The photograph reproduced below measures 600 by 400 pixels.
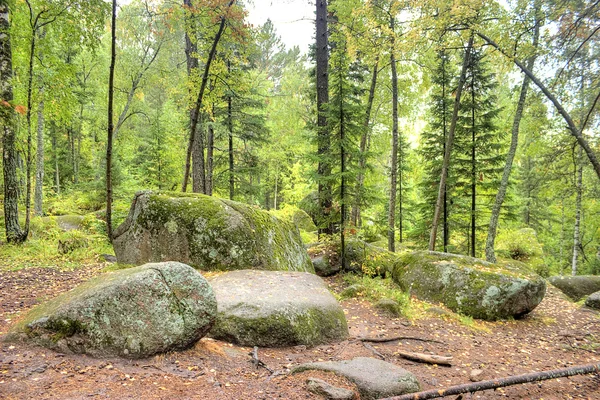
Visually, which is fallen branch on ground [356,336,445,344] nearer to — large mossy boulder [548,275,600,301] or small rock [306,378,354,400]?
small rock [306,378,354,400]

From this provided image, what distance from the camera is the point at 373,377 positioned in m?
3.34

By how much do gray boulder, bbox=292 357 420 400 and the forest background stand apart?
17.1 ft

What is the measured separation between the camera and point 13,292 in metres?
5.06

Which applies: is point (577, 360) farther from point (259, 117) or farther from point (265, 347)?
point (259, 117)

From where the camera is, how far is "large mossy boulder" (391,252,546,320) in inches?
287

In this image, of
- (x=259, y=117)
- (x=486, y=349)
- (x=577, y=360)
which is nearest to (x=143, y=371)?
(x=486, y=349)

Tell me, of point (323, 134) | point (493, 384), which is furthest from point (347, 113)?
point (493, 384)

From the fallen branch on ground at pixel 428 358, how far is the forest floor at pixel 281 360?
0.28 ft

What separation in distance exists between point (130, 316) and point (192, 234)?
3.01 metres

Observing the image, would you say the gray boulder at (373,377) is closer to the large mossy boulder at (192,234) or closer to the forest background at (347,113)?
the large mossy boulder at (192,234)

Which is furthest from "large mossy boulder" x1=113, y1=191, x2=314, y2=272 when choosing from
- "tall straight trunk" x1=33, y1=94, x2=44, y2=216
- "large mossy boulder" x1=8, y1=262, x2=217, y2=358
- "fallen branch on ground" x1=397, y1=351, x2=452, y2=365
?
"tall straight trunk" x1=33, y1=94, x2=44, y2=216

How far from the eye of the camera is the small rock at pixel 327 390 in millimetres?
2935

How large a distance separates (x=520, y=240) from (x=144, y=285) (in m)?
19.5

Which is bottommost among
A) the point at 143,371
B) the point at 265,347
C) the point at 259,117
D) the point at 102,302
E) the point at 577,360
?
the point at 577,360
